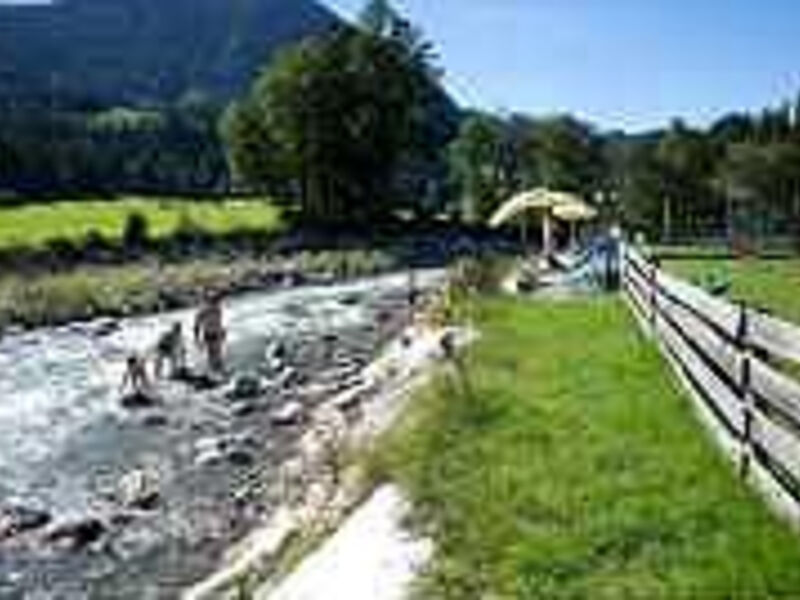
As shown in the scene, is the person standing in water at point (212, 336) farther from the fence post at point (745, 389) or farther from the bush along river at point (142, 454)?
the fence post at point (745, 389)

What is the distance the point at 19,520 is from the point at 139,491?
2491 mm

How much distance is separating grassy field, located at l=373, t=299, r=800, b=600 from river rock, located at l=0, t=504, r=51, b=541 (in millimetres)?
7446

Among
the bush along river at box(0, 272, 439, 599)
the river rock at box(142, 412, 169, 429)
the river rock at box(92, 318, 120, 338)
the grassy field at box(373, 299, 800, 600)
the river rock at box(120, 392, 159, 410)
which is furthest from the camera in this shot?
the river rock at box(92, 318, 120, 338)

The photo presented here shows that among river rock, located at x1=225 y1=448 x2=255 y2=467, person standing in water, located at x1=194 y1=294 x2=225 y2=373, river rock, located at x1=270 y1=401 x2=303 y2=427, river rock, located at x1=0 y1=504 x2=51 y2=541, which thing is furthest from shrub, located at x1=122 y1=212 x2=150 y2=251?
river rock, located at x1=0 y1=504 x2=51 y2=541

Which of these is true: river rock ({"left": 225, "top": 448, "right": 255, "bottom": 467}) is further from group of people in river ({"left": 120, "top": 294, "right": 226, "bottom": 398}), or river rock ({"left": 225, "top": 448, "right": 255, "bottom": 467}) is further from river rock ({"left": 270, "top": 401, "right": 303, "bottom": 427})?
group of people in river ({"left": 120, "top": 294, "right": 226, "bottom": 398})

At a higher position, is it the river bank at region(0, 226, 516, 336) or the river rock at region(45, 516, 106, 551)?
the river rock at region(45, 516, 106, 551)

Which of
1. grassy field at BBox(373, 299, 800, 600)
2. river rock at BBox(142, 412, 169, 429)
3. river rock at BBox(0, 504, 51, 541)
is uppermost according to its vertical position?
grassy field at BBox(373, 299, 800, 600)

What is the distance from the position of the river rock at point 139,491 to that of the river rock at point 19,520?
1418 mm

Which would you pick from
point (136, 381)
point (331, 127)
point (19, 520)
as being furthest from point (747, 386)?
point (331, 127)

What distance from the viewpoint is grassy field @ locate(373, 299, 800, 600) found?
13188 mm

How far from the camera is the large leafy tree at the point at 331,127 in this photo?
14225 cm

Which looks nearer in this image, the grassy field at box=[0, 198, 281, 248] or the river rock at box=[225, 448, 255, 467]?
the river rock at box=[225, 448, 255, 467]

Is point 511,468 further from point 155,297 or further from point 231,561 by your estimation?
point 155,297

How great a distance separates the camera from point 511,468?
18.0 metres
